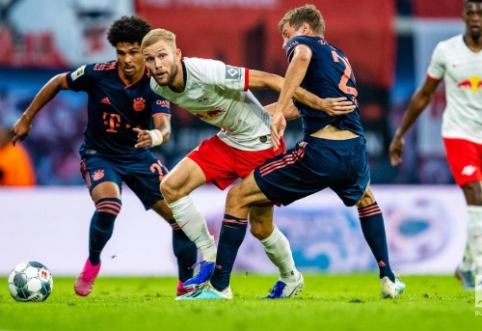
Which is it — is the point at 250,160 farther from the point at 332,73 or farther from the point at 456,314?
the point at 456,314

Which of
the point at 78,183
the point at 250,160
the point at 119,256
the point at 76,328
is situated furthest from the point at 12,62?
the point at 76,328

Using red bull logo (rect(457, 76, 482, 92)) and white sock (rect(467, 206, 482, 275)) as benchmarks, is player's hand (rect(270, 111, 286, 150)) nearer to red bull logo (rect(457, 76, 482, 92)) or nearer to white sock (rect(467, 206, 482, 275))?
white sock (rect(467, 206, 482, 275))

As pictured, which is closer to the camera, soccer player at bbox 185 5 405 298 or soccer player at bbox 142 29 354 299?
soccer player at bbox 185 5 405 298

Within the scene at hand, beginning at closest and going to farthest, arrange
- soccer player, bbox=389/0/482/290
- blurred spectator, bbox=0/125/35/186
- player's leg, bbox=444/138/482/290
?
player's leg, bbox=444/138/482/290
soccer player, bbox=389/0/482/290
blurred spectator, bbox=0/125/35/186

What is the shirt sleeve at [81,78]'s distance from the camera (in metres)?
7.78

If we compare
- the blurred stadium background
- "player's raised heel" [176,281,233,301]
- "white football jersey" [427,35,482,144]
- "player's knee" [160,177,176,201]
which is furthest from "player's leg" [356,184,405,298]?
the blurred stadium background

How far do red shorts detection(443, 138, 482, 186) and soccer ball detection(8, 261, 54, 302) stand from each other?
3.51 m

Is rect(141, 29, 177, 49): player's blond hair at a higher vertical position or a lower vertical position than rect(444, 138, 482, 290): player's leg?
higher

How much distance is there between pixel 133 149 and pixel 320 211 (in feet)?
14.7

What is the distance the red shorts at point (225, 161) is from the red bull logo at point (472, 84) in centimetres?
211

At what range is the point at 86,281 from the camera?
7.49 meters

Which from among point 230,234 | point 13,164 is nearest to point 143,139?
point 230,234

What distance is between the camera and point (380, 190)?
1198 cm

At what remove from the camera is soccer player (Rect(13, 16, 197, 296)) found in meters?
7.60
